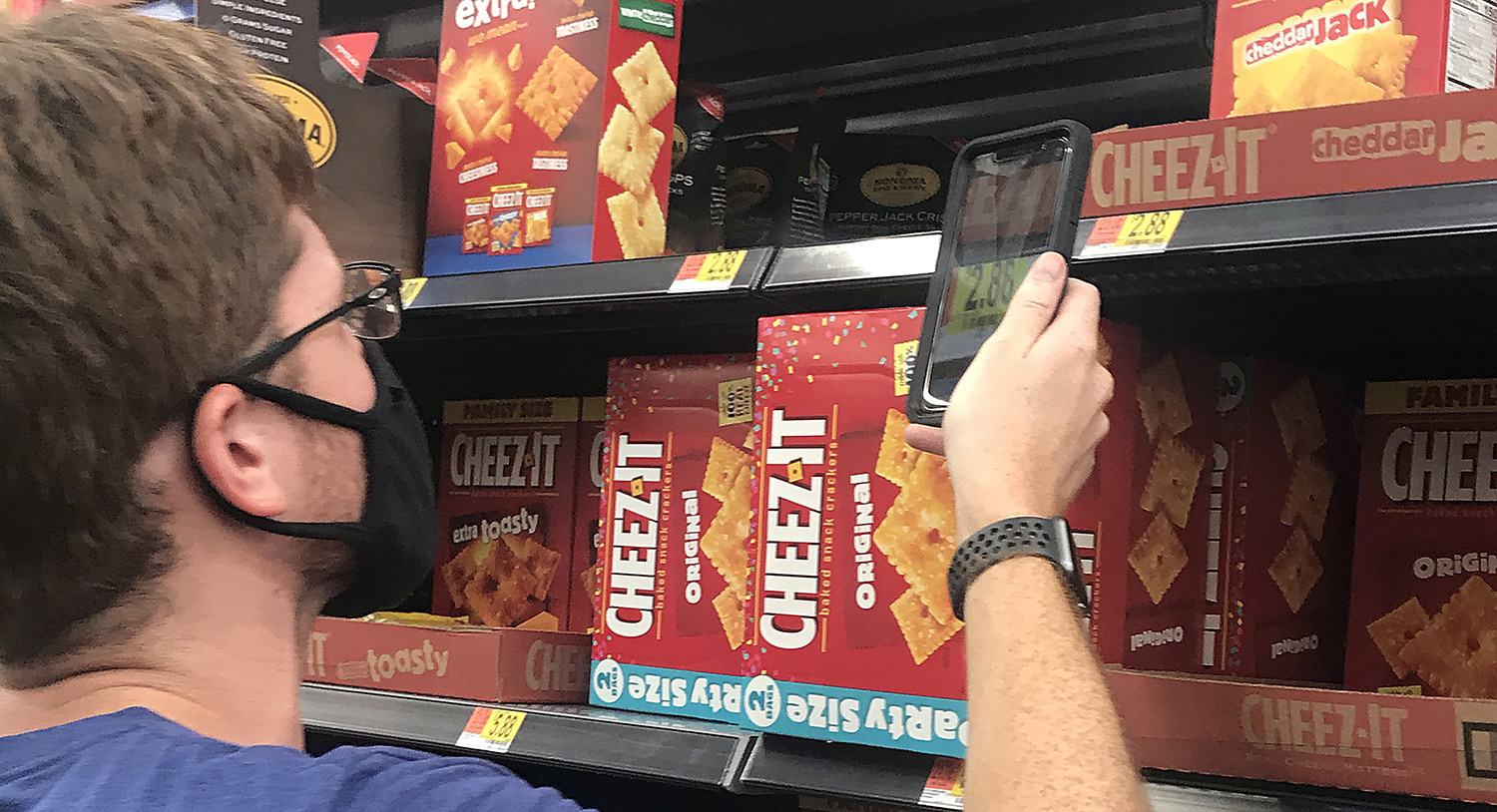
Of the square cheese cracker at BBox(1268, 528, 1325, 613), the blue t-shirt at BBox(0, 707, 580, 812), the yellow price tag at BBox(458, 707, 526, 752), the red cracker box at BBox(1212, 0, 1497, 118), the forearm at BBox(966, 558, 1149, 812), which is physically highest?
the red cracker box at BBox(1212, 0, 1497, 118)

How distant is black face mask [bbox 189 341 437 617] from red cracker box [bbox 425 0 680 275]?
475 millimetres

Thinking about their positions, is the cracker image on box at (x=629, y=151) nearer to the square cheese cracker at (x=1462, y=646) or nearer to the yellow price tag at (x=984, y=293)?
the yellow price tag at (x=984, y=293)

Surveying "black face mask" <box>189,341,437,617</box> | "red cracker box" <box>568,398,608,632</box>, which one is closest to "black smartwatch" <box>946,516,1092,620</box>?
"black face mask" <box>189,341,437,617</box>

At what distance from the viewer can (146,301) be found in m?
0.94

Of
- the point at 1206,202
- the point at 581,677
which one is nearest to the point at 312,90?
the point at 581,677

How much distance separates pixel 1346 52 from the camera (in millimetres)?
1185

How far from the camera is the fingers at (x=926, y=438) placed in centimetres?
121

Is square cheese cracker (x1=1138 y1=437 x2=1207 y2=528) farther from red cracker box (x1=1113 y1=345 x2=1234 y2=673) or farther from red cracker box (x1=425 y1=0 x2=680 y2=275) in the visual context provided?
red cracker box (x1=425 y1=0 x2=680 y2=275)

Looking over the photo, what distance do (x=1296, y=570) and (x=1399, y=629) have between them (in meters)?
0.13

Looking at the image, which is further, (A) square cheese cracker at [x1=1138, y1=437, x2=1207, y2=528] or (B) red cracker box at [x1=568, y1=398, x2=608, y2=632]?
(B) red cracker box at [x1=568, y1=398, x2=608, y2=632]

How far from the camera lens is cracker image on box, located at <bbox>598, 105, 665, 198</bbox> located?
5.43ft

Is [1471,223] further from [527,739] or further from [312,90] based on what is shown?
[312,90]

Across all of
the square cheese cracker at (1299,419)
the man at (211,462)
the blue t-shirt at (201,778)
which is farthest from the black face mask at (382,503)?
the square cheese cracker at (1299,419)

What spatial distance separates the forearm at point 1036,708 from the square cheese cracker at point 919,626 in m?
0.31
